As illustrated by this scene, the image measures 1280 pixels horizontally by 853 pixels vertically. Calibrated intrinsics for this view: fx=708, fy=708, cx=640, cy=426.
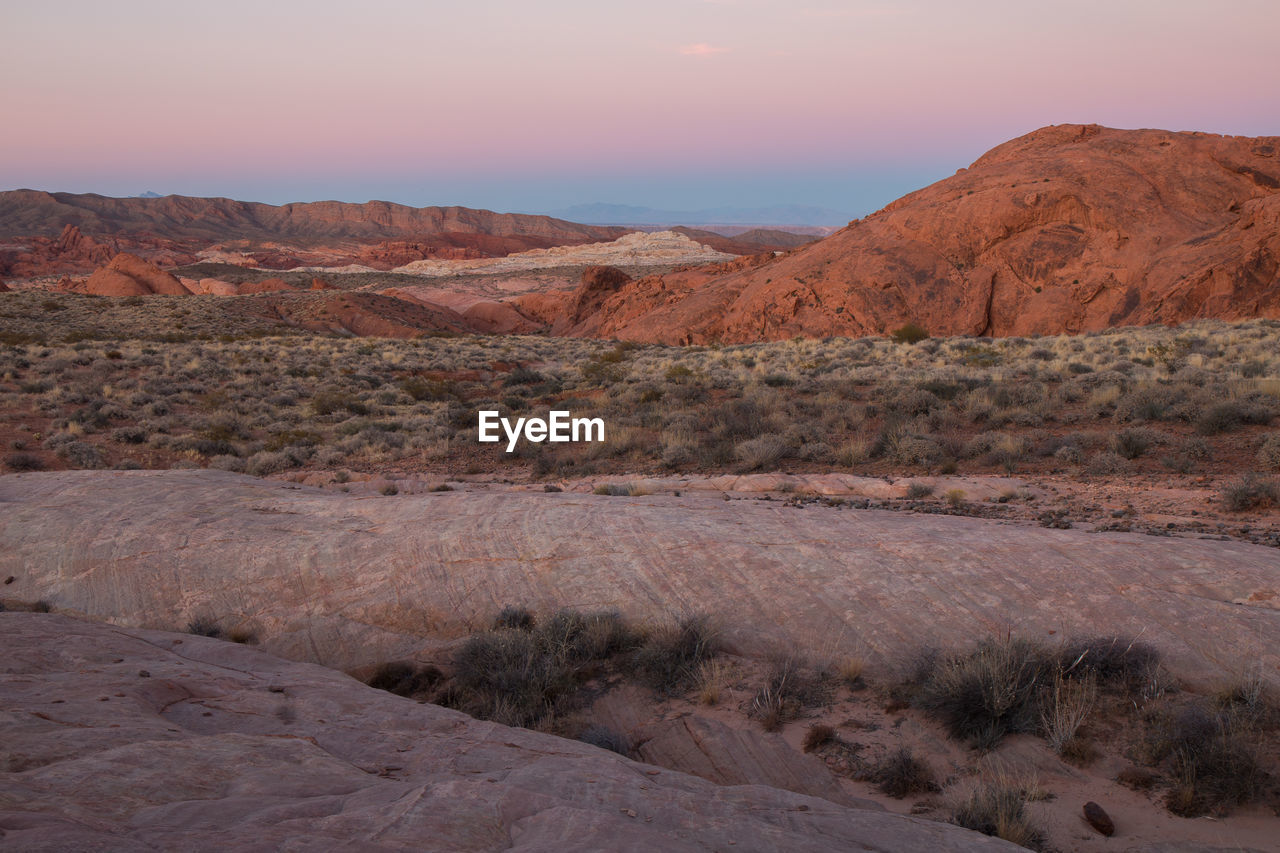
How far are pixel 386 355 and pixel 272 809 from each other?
29.7 m

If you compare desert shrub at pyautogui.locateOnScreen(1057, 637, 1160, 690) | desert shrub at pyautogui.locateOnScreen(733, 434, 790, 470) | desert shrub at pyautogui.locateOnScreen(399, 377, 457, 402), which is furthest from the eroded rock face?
desert shrub at pyautogui.locateOnScreen(399, 377, 457, 402)

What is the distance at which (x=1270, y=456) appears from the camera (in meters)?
9.75

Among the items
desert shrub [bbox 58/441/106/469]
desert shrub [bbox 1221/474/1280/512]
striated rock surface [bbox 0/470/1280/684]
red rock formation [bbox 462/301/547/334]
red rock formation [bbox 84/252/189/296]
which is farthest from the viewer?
red rock formation [bbox 462/301/547/334]

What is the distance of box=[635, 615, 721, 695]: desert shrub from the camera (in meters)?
5.27

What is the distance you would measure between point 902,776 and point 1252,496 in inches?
279

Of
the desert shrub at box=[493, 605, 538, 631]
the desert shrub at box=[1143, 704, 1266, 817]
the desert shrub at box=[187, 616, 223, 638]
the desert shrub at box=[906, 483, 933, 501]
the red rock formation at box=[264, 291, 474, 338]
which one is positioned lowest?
the desert shrub at box=[187, 616, 223, 638]

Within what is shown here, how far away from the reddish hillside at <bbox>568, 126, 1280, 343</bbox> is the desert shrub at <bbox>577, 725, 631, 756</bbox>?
35501mm

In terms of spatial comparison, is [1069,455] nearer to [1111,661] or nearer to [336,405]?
[1111,661]

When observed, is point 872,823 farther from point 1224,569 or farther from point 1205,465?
point 1205,465

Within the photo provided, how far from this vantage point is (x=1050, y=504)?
361 inches

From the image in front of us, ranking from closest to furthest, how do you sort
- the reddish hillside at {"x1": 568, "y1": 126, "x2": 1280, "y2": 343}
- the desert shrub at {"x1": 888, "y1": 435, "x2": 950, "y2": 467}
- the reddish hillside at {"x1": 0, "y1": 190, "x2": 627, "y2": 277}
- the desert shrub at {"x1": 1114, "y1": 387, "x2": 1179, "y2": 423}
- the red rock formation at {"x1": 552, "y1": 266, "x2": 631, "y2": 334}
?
1. the desert shrub at {"x1": 888, "y1": 435, "x2": 950, "y2": 467}
2. the desert shrub at {"x1": 1114, "y1": 387, "x2": 1179, "y2": 423}
3. the reddish hillside at {"x1": 568, "y1": 126, "x2": 1280, "y2": 343}
4. the red rock formation at {"x1": 552, "y1": 266, "x2": 631, "y2": 334}
5. the reddish hillside at {"x1": 0, "y1": 190, "x2": 627, "y2": 277}

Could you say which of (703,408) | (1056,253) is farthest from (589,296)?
(703,408)

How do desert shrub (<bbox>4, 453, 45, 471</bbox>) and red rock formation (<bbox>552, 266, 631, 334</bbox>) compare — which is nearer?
desert shrub (<bbox>4, 453, 45, 471</bbox>)

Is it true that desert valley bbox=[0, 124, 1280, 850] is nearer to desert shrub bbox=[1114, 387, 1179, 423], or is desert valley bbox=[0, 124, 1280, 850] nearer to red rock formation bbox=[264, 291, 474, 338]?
desert shrub bbox=[1114, 387, 1179, 423]
